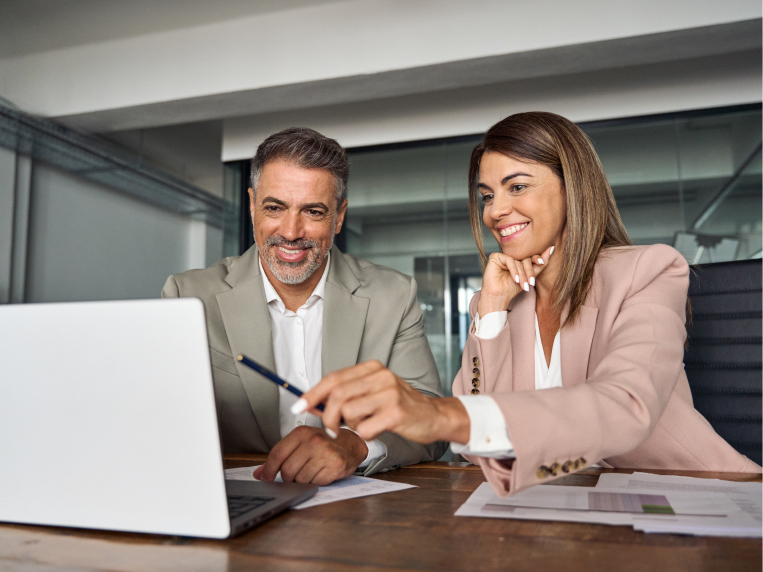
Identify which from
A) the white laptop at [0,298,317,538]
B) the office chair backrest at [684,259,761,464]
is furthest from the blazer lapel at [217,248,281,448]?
the office chair backrest at [684,259,761,464]

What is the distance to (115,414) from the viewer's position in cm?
66

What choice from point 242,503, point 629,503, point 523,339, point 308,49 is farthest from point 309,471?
point 308,49

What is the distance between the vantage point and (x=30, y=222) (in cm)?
461

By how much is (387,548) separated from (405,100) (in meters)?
4.02

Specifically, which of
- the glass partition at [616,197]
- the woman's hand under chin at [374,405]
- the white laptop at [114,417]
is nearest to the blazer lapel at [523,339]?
the woman's hand under chin at [374,405]

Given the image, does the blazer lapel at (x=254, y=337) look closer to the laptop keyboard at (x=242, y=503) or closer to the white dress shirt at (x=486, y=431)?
the laptop keyboard at (x=242, y=503)

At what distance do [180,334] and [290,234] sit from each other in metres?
1.24

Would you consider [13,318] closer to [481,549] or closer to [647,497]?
[481,549]

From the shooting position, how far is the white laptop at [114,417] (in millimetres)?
628

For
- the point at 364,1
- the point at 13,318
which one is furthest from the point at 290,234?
the point at 364,1

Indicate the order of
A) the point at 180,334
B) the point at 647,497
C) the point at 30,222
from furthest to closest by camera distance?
the point at 30,222 < the point at 647,497 < the point at 180,334

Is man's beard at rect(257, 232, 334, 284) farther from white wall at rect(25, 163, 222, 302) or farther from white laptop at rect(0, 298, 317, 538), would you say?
white wall at rect(25, 163, 222, 302)

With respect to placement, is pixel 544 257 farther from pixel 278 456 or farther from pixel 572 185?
pixel 278 456

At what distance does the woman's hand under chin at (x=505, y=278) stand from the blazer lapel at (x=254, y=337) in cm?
62
